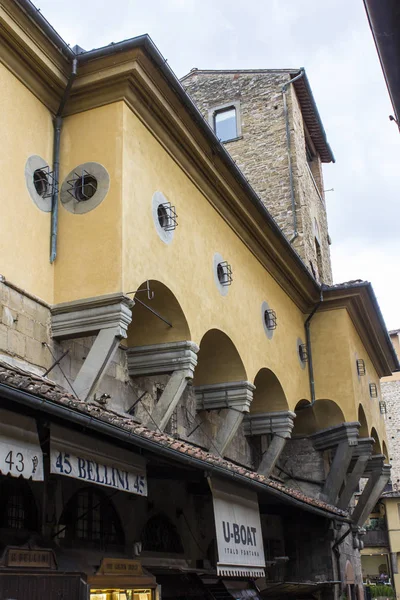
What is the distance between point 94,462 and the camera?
6.54 meters

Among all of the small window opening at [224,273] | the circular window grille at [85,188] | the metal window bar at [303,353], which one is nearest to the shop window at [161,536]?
the small window opening at [224,273]

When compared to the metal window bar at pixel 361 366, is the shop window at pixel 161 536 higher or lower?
lower

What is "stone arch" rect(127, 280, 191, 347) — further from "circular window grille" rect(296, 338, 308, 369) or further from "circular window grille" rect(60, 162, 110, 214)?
"circular window grille" rect(296, 338, 308, 369)

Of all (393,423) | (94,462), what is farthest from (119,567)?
(393,423)

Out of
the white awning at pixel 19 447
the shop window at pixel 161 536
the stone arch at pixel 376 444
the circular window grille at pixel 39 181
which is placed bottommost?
the shop window at pixel 161 536

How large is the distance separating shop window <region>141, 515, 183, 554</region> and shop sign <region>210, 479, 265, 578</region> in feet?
4.55

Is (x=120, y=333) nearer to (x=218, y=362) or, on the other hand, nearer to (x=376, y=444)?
(x=218, y=362)

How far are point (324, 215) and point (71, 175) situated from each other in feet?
55.0

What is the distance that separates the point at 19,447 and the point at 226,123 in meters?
18.9

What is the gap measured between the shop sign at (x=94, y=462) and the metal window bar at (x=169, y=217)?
3929 millimetres

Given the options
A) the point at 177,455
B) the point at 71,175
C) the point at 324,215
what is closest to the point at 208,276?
the point at 71,175

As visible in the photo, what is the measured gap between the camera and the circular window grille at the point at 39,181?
29.3 feet

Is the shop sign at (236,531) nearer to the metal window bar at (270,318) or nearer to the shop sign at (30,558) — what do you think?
the shop sign at (30,558)

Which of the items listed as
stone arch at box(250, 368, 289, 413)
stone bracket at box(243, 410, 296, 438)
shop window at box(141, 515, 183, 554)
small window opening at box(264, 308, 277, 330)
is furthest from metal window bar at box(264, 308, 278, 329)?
shop window at box(141, 515, 183, 554)
